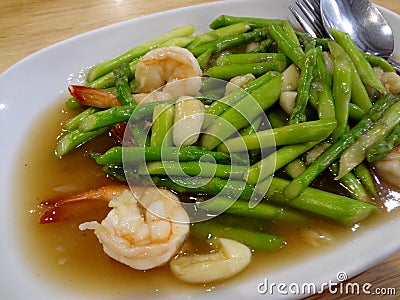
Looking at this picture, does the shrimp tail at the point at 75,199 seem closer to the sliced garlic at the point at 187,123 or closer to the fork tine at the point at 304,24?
the sliced garlic at the point at 187,123

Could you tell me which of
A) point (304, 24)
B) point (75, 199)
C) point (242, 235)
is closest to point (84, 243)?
point (75, 199)

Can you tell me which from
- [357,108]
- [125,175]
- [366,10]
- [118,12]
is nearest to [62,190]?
[125,175]

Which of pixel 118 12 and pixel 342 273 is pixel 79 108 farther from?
pixel 342 273

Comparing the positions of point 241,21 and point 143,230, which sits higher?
point 241,21

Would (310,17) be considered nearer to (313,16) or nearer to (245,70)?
(313,16)

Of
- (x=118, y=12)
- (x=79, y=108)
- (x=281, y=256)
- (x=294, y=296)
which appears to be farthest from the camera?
(x=118, y=12)

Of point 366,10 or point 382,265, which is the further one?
point 366,10

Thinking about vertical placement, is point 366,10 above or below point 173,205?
above
